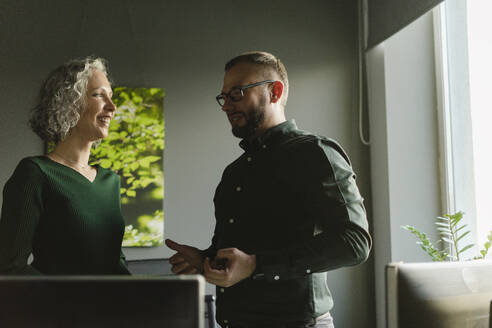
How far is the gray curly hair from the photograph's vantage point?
165 centimetres

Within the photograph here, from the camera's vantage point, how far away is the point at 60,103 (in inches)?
65.3

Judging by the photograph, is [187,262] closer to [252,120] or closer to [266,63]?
[252,120]

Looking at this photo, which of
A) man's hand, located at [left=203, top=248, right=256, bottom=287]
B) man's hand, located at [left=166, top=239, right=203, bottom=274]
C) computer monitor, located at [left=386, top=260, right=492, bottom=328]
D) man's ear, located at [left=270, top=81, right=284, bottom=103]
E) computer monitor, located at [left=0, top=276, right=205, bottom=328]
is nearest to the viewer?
computer monitor, located at [left=0, top=276, right=205, bottom=328]

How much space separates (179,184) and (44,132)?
1.56m

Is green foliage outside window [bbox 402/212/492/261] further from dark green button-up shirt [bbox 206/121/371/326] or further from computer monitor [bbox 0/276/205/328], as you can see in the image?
computer monitor [bbox 0/276/205/328]

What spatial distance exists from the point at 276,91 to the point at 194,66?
1680mm

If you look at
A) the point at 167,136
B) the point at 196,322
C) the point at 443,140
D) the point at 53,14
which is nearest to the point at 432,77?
the point at 443,140

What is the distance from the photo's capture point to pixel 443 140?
3.03 m

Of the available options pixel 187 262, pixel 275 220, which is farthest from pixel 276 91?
pixel 187 262

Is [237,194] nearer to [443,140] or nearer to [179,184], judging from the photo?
[179,184]

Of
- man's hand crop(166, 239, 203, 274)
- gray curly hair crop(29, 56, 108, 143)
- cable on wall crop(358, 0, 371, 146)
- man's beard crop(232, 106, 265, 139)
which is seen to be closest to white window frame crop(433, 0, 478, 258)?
cable on wall crop(358, 0, 371, 146)

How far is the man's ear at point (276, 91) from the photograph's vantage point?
1733mm

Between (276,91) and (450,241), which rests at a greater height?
(276,91)

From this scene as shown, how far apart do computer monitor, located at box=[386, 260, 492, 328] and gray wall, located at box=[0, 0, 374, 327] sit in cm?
233
